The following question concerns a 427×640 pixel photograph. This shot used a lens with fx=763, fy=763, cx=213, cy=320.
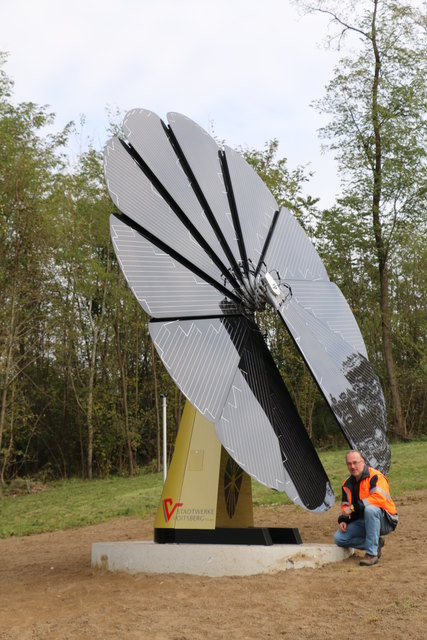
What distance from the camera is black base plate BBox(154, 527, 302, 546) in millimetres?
8969

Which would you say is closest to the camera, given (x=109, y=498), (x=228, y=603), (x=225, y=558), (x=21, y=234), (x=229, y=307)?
(x=228, y=603)

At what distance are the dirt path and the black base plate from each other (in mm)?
528

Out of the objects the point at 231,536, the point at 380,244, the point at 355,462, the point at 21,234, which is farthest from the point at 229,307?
the point at 380,244

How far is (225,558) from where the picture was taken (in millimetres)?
8812

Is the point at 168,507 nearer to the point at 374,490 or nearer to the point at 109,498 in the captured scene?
the point at 374,490

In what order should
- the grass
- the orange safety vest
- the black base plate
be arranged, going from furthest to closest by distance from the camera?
the grass < the black base plate < the orange safety vest

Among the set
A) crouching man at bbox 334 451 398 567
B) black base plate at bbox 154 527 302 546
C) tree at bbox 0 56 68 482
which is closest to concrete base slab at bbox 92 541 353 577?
black base plate at bbox 154 527 302 546

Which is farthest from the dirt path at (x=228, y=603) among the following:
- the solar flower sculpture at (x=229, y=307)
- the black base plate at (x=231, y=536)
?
the solar flower sculpture at (x=229, y=307)

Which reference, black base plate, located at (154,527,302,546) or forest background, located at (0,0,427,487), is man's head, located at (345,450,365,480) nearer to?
black base plate, located at (154,527,302,546)

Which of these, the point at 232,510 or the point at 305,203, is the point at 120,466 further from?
the point at 232,510

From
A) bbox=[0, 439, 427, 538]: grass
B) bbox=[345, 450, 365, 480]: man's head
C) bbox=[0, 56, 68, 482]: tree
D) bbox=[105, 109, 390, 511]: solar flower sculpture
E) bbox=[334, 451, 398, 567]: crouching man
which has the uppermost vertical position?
bbox=[0, 56, 68, 482]: tree

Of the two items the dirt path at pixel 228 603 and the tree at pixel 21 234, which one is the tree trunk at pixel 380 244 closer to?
the tree at pixel 21 234

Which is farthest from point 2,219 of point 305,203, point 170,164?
point 170,164

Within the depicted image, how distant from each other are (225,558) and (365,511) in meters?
1.70
